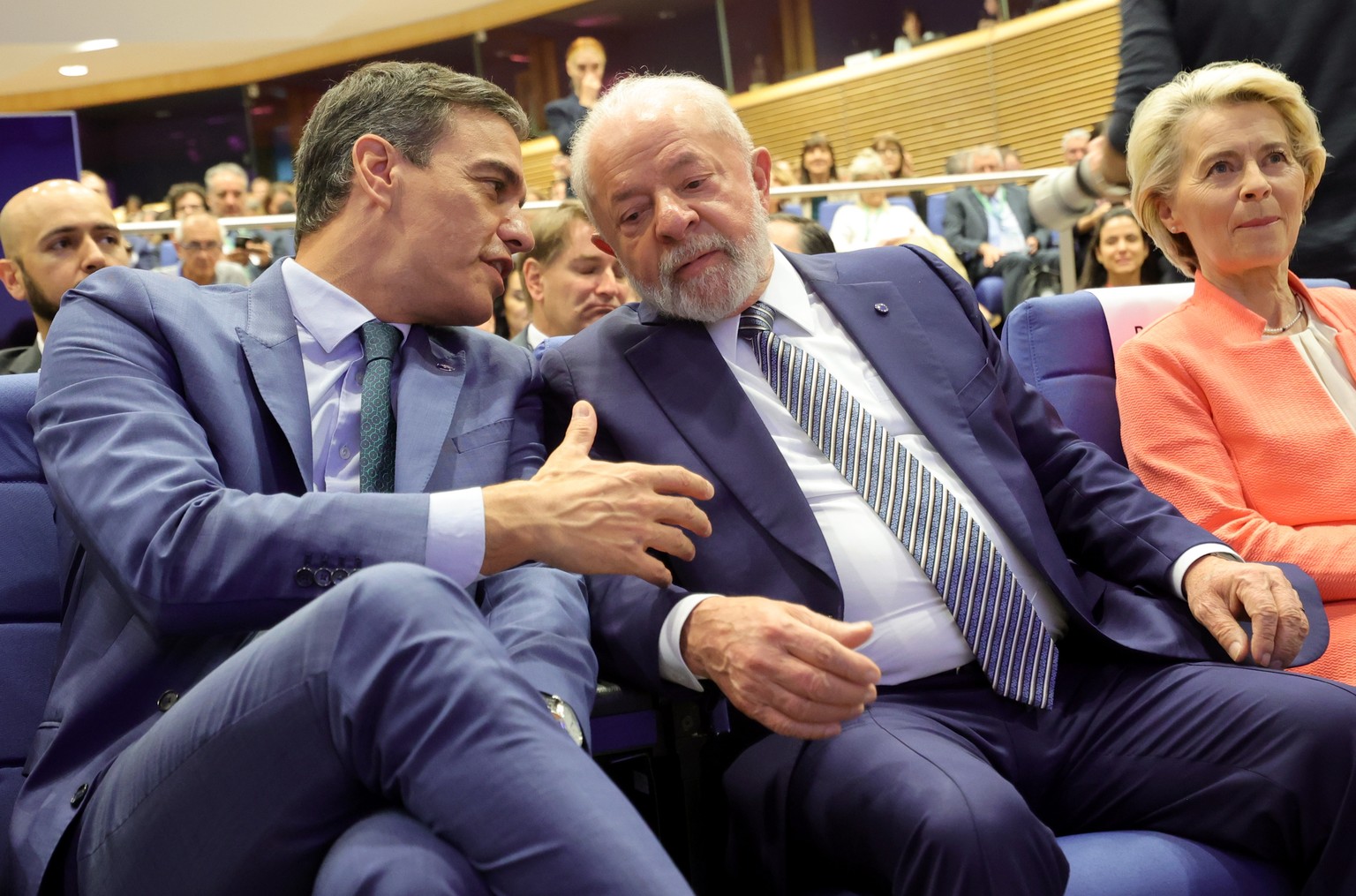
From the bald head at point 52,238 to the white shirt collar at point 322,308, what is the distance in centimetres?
207

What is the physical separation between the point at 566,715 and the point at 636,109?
3.07 feet

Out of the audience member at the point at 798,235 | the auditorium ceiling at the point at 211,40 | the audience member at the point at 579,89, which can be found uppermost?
the auditorium ceiling at the point at 211,40

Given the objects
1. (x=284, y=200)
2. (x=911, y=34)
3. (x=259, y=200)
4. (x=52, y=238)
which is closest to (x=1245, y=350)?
(x=52, y=238)

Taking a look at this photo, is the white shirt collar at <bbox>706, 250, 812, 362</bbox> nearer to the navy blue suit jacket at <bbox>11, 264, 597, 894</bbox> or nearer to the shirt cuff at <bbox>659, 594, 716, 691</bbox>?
the navy blue suit jacket at <bbox>11, 264, 597, 894</bbox>

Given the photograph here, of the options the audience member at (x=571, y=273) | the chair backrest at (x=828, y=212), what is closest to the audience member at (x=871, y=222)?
the chair backrest at (x=828, y=212)

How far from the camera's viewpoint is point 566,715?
3.97 feet

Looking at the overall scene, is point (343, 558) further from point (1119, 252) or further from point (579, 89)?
point (579, 89)

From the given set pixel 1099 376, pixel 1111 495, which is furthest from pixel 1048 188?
pixel 1111 495

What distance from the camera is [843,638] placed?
4.11 ft

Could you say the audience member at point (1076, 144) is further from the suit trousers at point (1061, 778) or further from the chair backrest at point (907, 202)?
the suit trousers at point (1061, 778)

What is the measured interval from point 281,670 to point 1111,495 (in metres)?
1.15

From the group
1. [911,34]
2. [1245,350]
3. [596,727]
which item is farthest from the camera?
[911,34]

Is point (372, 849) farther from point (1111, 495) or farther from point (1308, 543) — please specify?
point (1308, 543)

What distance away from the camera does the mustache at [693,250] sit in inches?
67.4
